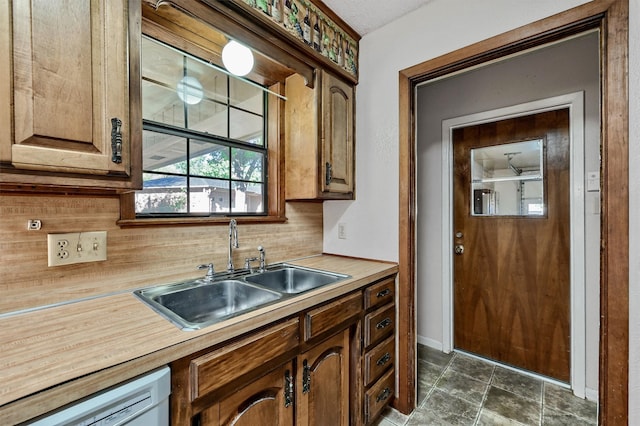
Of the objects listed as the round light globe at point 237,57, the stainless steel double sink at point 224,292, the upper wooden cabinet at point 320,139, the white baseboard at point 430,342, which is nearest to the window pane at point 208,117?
the round light globe at point 237,57

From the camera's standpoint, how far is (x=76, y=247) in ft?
3.62

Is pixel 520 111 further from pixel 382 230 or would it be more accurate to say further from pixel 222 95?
pixel 222 95

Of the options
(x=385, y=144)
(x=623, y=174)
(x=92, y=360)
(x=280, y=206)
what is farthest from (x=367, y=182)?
(x=92, y=360)

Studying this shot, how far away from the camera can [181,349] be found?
78 cm

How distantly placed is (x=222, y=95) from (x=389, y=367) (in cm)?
200

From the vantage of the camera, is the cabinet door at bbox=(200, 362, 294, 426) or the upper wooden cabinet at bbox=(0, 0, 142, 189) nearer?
the upper wooden cabinet at bbox=(0, 0, 142, 189)

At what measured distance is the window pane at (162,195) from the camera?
143 cm

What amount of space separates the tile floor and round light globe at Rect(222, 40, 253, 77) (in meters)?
2.24

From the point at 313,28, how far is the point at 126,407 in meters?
1.93

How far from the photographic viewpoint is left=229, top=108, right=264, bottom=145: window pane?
1.82 metres

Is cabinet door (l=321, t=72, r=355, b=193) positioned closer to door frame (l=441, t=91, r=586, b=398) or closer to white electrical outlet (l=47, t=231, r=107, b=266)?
white electrical outlet (l=47, t=231, r=107, b=266)

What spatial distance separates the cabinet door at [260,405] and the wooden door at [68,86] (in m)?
0.84

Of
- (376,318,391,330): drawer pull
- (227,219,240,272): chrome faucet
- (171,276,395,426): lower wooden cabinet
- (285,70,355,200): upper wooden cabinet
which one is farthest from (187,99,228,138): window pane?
(376,318,391,330): drawer pull

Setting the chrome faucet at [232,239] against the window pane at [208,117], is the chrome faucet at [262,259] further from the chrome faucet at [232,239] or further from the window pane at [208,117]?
the window pane at [208,117]
